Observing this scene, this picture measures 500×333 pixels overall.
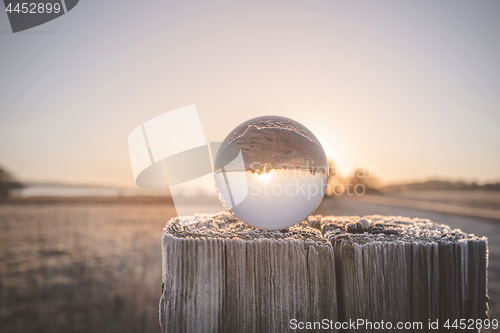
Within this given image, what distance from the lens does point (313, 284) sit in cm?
128

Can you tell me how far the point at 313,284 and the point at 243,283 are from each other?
1.17 ft

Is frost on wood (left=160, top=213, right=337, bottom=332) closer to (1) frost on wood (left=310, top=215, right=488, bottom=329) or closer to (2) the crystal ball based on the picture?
(1) frost on wood (left=310, top=215, right=488, bottom=329)

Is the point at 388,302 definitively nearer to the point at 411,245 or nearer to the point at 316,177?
the point at 411,245

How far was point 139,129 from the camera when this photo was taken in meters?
2.27

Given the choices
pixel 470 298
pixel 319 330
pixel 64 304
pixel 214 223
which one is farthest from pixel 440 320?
pixel 64 304

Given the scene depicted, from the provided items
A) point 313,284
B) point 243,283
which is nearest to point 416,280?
point 313,284

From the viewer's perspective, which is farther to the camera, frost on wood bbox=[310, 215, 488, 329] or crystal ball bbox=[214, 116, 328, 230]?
crystal ball bbox=[214, 116, 328, 230]

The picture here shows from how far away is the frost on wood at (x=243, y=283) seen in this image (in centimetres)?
126

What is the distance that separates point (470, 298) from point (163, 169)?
218cm

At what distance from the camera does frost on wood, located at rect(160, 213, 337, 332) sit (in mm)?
1261

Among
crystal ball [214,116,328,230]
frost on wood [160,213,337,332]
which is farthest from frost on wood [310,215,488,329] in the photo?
crystal ball [214,116,328,230]

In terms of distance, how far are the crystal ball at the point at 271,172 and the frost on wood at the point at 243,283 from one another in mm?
290

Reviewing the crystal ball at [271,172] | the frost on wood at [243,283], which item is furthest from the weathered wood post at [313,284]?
the crystal ball at [271,172]

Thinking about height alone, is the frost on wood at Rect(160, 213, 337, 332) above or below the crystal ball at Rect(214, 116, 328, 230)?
below
